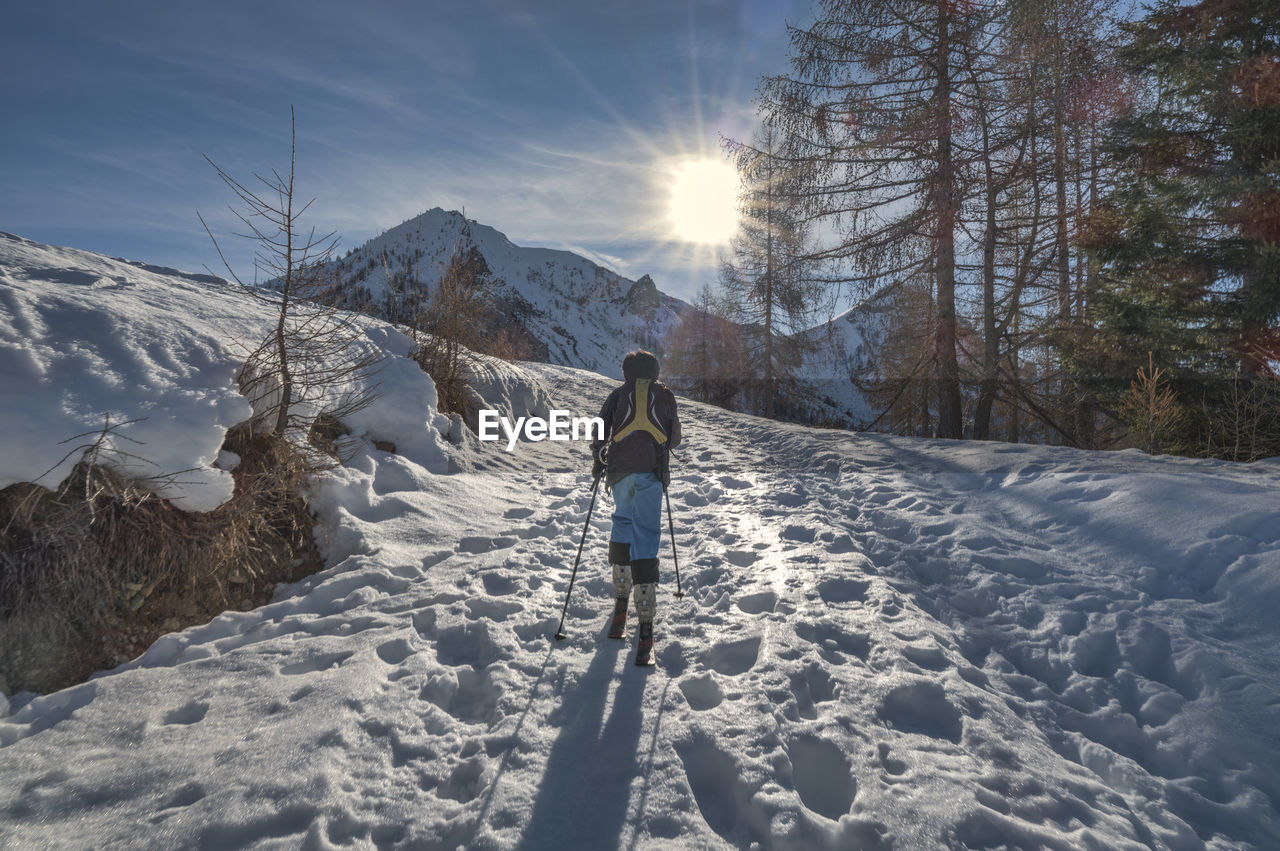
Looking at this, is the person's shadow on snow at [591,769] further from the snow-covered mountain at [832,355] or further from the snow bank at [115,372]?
the snow-covered mountain at [832,355]

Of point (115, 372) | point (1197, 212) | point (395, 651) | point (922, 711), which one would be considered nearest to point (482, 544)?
point (395, 651)

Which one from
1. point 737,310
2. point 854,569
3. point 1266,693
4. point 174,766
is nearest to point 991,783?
point 1266,693

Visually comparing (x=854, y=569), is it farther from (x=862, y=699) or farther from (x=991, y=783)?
(x=991, y=783)

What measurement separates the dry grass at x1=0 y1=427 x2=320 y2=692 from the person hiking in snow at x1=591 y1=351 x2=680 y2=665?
270 centimetres

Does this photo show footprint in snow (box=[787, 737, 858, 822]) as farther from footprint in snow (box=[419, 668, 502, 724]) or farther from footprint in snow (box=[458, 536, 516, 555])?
footprint in snow (box=[458, 536, 516, 555])

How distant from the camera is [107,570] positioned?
120 inches

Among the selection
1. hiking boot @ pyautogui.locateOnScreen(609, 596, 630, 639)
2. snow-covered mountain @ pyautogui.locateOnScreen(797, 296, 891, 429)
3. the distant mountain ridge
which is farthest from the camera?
the distant mountain ridge

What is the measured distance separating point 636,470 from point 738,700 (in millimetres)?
1655

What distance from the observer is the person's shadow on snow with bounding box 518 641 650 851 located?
6.46 feet

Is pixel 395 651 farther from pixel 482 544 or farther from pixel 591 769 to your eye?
pixel 482 544

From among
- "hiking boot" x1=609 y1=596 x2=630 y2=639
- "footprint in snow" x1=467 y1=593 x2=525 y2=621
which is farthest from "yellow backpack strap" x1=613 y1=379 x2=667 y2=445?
"footprint in snow" x1=467 y1=593 x2=525 y2=621

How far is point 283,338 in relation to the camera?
4707 millimetres

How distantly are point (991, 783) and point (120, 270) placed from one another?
8.21m

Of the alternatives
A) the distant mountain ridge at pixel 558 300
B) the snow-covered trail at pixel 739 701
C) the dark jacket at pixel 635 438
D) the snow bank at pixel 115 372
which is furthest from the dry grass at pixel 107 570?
the distant mountain ridge at pixel 558 300
